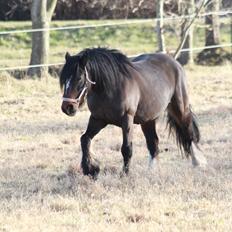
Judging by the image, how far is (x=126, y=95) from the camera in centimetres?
766

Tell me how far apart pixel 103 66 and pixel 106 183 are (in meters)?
1.30

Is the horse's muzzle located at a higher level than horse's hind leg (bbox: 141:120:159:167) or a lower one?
higher

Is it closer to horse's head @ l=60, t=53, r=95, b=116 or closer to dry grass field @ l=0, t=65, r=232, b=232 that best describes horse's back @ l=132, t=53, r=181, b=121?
dry grass field @ l=0, t=65, r=232, b=232

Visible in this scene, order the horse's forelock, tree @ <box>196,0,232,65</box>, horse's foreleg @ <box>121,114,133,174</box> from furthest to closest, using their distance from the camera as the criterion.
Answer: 1. tree @ <box>196,0,232,65</box>
2. horse's foreleg @ <box>121,114,133,174</box>
3. the horse's forelock

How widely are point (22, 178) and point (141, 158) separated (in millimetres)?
1903

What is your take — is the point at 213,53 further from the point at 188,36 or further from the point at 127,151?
the point at 127,151

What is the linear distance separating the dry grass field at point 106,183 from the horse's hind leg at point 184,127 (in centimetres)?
23

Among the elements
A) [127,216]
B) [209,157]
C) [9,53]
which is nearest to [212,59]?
[9,53]

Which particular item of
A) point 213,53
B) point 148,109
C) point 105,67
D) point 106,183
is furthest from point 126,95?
point 213,53

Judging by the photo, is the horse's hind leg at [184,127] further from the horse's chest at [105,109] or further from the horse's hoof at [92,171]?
the horse's hoof at [92,171]

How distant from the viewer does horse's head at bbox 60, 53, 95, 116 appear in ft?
22.9

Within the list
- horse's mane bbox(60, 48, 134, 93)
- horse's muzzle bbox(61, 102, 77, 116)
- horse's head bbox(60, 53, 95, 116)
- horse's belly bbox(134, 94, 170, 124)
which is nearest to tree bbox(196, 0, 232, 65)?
horse's belly bbox(134, 94, 170, 124)

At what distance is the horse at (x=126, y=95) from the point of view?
23.4 ft

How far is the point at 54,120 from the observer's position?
41.2 ft
